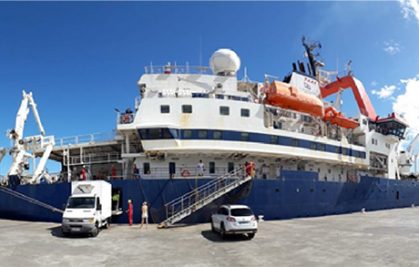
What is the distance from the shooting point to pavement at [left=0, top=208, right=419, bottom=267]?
1195cm

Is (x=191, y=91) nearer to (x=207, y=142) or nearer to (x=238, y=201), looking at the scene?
(x=207, y=142)

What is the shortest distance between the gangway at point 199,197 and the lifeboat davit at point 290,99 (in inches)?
273

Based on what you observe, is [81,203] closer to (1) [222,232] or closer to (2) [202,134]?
(1) [222,232]

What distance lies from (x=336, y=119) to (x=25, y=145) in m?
25.5

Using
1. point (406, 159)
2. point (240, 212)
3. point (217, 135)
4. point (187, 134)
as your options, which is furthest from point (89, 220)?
point (406, 159)

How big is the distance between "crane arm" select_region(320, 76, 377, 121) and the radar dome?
13.8 m

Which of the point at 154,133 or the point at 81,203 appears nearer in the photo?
the point at 81,203

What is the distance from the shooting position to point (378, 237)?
16.7 metres

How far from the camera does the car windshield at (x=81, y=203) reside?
18375 millimetres

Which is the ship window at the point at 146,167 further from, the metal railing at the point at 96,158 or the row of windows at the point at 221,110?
the metal railing at the point at 96,158

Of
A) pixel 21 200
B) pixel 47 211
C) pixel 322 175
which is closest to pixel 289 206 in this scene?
pixel 322 175

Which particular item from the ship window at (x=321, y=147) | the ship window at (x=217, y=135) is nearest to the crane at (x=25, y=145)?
the ship window at (x=217, y=135)

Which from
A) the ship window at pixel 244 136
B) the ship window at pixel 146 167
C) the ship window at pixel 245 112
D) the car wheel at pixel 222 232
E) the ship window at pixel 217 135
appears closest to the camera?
the car wheel at pixel 222 232

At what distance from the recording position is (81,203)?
18.6 m
